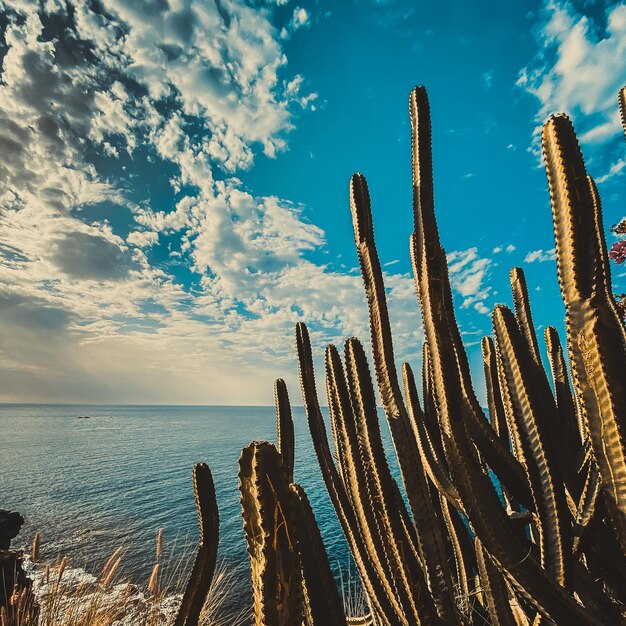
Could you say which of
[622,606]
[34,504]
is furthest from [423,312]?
[34,504]

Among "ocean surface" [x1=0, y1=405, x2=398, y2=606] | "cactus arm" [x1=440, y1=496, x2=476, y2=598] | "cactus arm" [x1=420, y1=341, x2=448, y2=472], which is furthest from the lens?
"ocean surface" [x1=0, y1=405, x2=398, y2=606]

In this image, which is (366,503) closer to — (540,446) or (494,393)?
(540,446)

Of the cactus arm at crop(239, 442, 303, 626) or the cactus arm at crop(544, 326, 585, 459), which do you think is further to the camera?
the cactus arm at crop(544, 326, 585, 459)

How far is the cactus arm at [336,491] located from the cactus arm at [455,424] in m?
0.96

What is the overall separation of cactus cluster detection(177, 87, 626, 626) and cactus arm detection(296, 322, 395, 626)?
0.06 ft

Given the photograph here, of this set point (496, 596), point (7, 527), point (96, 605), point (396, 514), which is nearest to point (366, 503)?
point (396, 514)

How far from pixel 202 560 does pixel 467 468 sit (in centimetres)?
201

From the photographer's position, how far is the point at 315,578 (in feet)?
4.84

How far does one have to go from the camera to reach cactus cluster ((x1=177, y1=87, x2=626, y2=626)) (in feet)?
4.18

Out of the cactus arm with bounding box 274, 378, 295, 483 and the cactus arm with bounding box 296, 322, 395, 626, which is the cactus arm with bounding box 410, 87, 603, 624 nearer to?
the cactus arm with bounding box 296, 322, 395, 626

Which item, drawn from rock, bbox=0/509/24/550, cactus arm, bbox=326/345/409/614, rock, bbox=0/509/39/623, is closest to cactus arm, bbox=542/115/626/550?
cactus arm, bbox=326/345/409/614

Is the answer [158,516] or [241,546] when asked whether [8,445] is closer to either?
[158,516]

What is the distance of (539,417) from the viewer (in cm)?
186

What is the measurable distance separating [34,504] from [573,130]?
30.1 m
